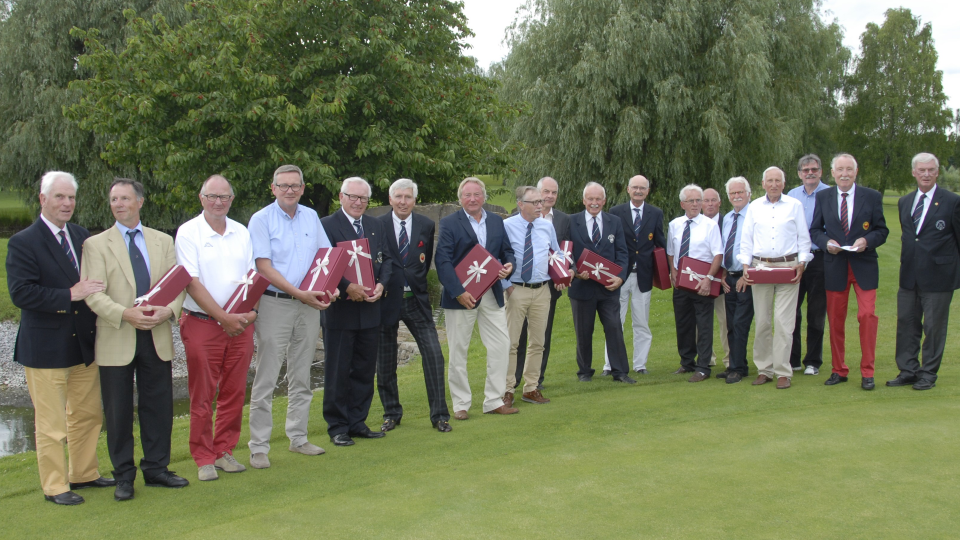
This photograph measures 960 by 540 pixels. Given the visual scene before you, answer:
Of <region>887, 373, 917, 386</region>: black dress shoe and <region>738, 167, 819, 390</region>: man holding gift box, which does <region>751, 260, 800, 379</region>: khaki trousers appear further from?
<region>887, 373, 917, 386</region>: black dress shoe

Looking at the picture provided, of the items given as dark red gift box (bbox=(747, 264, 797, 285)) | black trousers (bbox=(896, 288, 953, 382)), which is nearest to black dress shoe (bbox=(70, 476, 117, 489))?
dark red gift box (bbox=(747, 264, 797, 285))

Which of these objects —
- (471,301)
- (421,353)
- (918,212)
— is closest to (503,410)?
(421,353)

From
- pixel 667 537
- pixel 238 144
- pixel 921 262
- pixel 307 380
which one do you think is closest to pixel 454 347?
pixel 307 380

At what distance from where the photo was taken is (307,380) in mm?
5695

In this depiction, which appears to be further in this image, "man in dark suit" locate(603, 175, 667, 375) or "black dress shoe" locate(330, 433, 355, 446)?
"man in dark suit" locate(603, 175, 667, 375)

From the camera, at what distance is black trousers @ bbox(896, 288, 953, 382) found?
6.93m

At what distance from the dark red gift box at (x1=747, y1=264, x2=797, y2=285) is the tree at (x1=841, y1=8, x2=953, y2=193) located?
146 ft

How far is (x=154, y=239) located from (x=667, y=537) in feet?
11.7

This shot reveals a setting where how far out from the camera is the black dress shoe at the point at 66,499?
177 inches

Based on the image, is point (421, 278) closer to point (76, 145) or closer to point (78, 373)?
point (78, 373)

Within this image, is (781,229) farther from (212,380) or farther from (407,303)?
(212,380)

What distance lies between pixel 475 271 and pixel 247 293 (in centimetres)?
204

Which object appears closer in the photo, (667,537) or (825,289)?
(667,537)

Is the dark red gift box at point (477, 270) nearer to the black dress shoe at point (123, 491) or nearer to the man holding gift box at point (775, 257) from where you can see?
the man holding gift box at point (775, 257)
